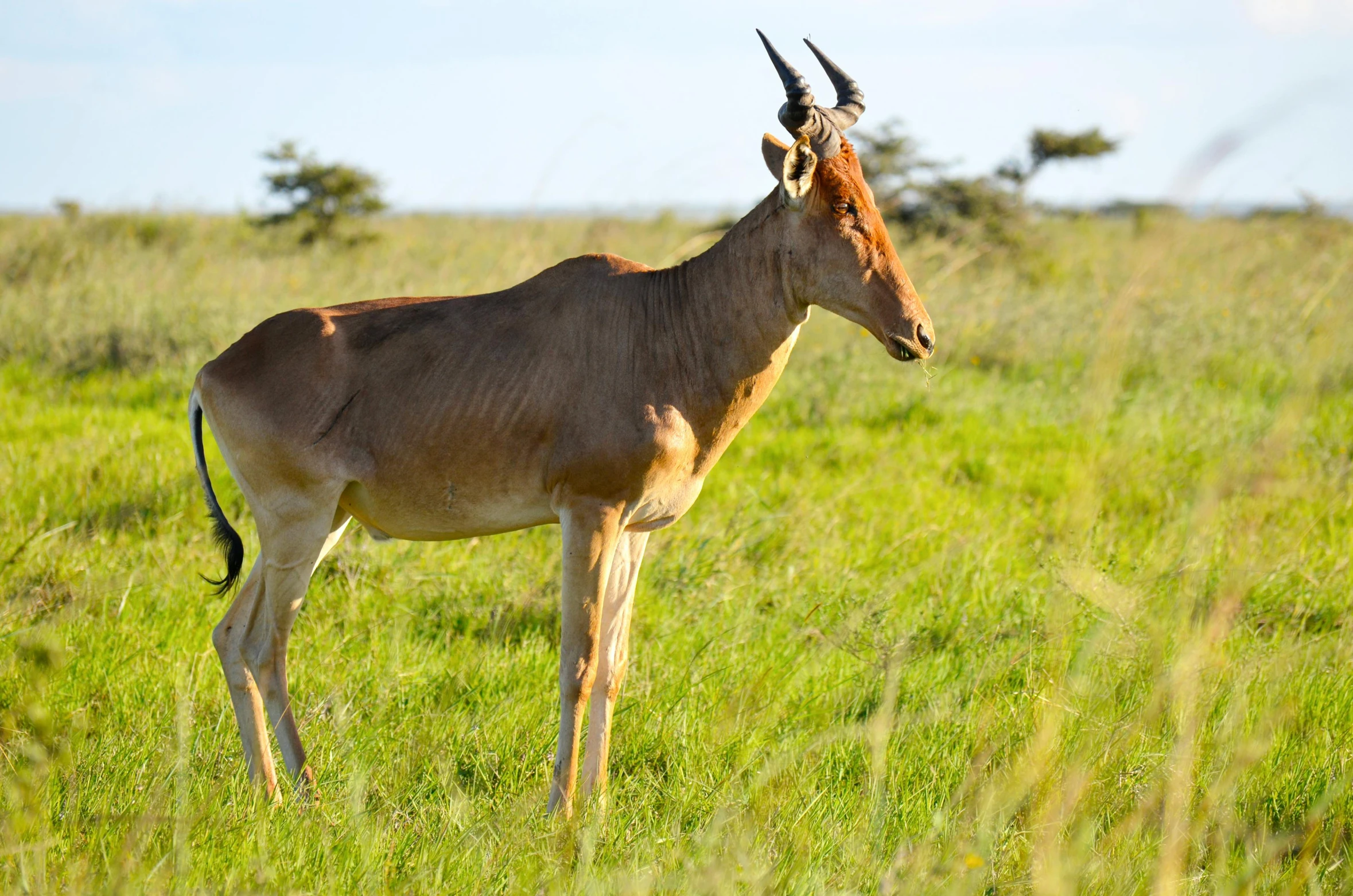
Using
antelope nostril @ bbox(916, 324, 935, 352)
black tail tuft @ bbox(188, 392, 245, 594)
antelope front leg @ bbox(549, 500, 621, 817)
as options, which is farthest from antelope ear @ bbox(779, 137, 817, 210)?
black tail tuft @ bbox(188, 392, 245, 594)

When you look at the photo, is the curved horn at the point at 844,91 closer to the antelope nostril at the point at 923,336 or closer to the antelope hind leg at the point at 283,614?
the antelope nostril at the point at 923,336

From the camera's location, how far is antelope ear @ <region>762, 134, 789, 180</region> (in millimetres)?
3646

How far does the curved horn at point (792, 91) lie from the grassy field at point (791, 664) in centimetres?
108

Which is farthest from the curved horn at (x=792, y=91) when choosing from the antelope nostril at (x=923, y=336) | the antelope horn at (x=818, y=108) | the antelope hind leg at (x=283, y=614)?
the antelope hind leg at (x=283, y=614)

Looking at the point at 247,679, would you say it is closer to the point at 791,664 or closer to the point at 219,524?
the point at 219,524

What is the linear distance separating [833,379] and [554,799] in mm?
5880

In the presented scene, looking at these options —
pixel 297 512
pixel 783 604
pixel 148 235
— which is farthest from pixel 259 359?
pixel 148 235

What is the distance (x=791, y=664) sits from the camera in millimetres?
4773

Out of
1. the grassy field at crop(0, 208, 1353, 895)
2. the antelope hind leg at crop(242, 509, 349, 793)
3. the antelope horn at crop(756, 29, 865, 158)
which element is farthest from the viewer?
the antelope hind leg at crop(242, 509, 349, 793)

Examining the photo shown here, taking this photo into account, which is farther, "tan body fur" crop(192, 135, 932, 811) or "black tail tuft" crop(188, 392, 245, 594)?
"black tail tuft" crop(188, 392, 245, 594)

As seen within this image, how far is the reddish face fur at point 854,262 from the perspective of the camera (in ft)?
11.7

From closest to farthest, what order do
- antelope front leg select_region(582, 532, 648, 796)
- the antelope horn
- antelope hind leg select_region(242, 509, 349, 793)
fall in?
the antelope horn → antelope hind leg select_region(242, 509, 349, 793) → antelope front leg select_region(582, 532, 648, 796)

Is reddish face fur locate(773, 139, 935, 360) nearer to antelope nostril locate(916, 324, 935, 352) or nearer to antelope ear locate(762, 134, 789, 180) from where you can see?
antelope nostril locate(916, 324, 935, 352)

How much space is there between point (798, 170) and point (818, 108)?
23 cm
